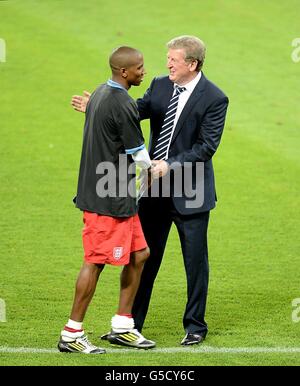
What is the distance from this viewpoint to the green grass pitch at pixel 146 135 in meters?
8.52

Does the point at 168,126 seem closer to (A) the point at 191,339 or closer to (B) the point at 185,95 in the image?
(B) the point at 185,95

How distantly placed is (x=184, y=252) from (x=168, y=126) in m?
0.91

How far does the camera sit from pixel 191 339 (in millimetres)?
8172

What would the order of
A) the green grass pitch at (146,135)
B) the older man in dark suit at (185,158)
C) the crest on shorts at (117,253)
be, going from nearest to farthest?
the crest on shorts at (117,253)
the older man in dark suit at (185,158)
the green grass pitch at (146,135)

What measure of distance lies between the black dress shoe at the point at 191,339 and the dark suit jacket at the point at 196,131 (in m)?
0.88

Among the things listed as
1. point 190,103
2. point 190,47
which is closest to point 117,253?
point 190,103

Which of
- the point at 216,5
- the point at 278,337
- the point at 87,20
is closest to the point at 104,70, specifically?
the point at 87,20

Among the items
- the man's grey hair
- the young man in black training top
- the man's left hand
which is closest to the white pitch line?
the young man in black training top

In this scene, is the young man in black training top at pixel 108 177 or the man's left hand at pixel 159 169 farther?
the man's left hand at pixel 159 169

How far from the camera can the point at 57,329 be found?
841cm

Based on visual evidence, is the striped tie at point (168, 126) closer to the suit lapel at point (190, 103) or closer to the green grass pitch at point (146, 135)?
the suit lapel at point (190, 103)

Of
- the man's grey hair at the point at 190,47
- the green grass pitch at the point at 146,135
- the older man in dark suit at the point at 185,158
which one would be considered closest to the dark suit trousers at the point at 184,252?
the older man in dark suit at the point at 185,158

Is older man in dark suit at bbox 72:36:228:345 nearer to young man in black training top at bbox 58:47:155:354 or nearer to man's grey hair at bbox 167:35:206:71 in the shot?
man's grey hair at bbox 167:35:206:71

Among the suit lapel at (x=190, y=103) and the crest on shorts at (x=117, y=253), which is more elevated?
the suit lapel at (x=190, y=103)
